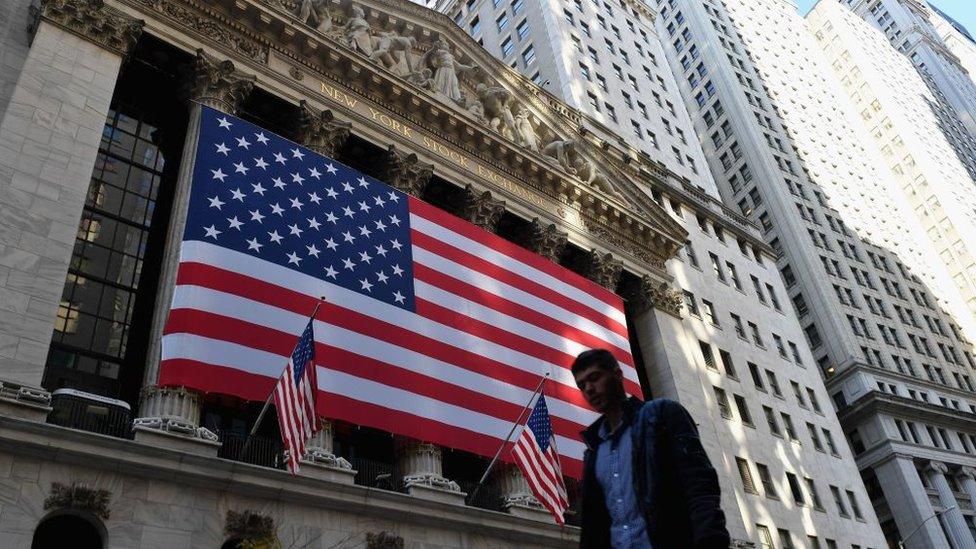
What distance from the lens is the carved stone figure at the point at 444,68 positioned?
3672cm

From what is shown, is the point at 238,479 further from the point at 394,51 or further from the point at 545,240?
the point at 394,51

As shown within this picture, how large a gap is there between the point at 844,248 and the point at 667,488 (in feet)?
272

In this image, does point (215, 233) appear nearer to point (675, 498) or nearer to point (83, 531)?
point (83, 531)

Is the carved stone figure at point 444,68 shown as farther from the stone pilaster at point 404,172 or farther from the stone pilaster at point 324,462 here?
the stone pilaster at point 324,462

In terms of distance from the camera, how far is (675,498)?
16.9ft

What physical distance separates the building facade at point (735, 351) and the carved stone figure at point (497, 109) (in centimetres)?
1278

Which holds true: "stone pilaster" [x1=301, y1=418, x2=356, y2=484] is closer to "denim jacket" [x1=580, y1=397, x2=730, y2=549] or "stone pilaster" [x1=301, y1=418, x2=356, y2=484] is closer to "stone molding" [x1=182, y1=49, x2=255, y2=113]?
"stone molding" [x1=182, y1=49, x2=255, y2=113]

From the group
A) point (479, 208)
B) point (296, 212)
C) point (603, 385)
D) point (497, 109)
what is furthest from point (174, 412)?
point (497, 109)

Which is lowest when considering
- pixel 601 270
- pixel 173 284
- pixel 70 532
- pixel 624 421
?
pixel 624 421

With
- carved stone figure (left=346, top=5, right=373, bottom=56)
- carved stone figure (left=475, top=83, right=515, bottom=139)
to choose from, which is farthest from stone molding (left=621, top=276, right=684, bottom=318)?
carved stone figure (left=346, top=5, right=373, bottom=56)

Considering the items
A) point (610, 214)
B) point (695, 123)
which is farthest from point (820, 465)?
point (695, 123)

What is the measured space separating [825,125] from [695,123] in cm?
1809

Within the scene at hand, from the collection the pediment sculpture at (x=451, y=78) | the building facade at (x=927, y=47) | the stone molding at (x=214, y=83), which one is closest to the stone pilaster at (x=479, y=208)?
the pediment sculpture at (x=451, y=78)

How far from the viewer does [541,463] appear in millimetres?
21734
